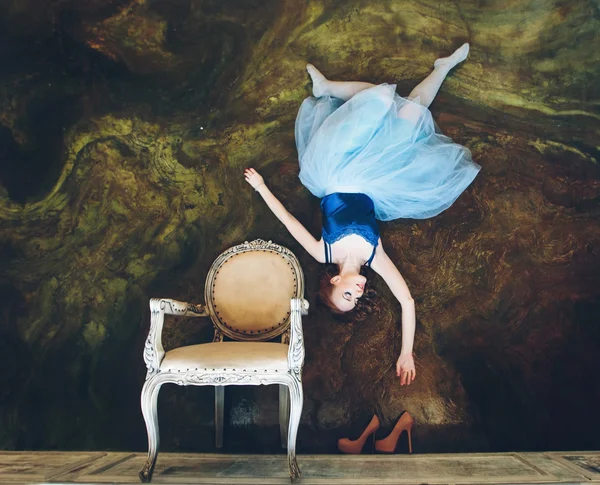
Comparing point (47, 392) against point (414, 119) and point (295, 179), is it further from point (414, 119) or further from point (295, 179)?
point (414, 119)

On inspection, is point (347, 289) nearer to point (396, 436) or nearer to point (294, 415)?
point (294, 415)

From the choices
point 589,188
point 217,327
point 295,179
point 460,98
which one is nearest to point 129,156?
point 295,179

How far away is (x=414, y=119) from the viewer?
3.17 metres

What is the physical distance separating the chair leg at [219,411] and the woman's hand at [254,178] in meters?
1.32

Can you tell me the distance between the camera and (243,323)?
3.12 meters

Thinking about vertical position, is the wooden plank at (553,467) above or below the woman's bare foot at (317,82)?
below

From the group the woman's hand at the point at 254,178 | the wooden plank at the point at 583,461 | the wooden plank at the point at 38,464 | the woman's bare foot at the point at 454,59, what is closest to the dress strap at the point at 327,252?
the woman's hand at the point at 254,178

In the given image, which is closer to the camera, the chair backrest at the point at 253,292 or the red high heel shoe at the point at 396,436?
the chair backrest at the point at 253,292

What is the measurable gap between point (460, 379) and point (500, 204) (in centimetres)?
121

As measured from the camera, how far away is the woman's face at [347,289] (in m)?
2.99

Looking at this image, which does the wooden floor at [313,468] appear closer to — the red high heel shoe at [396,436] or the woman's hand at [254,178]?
the red high heel shoe at [396,436]

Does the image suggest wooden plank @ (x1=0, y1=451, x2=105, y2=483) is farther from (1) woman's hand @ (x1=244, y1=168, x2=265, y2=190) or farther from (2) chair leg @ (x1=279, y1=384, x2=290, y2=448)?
(1) woman's hand @ (x1=244, y1=168, x2=265, y2=190)

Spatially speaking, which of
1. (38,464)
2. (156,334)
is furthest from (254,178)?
(38,464)

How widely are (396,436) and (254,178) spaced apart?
6.19ft
